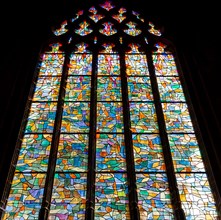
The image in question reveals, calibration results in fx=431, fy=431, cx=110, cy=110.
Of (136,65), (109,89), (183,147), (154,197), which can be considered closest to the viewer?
(154,197)

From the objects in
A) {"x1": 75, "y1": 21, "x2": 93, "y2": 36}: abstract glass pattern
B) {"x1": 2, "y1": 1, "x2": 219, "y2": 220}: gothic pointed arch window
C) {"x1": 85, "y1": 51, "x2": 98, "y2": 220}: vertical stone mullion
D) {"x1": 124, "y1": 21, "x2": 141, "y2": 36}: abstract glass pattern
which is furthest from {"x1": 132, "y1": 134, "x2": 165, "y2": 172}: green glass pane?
{"x1": 75, "y1": 21, "x2": 93, "y2": 36}: abstract glass pattern

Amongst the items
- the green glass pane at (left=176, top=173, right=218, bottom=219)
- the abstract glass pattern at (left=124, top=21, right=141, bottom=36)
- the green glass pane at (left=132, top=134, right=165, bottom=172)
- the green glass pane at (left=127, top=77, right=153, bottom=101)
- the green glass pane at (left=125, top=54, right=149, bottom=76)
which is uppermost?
the abstract glass pattern at (left=124, top=21, right=141, bottom=36)

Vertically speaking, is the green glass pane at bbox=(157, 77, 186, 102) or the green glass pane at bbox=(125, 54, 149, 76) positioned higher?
the green glass pane at bbox=(125, 54, 149, 76)

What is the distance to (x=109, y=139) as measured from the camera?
6.43 metres

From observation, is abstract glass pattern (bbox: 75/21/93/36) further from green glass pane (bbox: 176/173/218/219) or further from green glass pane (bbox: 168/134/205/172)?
green glass pane (bbox: 176/173/218/219)

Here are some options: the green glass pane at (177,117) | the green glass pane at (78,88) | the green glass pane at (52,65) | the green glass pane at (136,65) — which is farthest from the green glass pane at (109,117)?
the green glass pane at (52,65)

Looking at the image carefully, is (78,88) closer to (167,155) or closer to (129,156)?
(129,156)

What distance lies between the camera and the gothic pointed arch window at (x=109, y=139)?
5531 mm

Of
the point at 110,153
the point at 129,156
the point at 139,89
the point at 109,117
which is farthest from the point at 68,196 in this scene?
the point at 139,89

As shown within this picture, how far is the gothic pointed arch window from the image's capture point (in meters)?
5.53

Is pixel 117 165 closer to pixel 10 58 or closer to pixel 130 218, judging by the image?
pixel 130 218

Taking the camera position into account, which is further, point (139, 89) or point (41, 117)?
point (139, 89)

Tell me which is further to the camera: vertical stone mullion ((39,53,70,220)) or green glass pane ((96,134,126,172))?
green glass pane ((96,134,126,172))

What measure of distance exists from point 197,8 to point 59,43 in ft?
9.95
